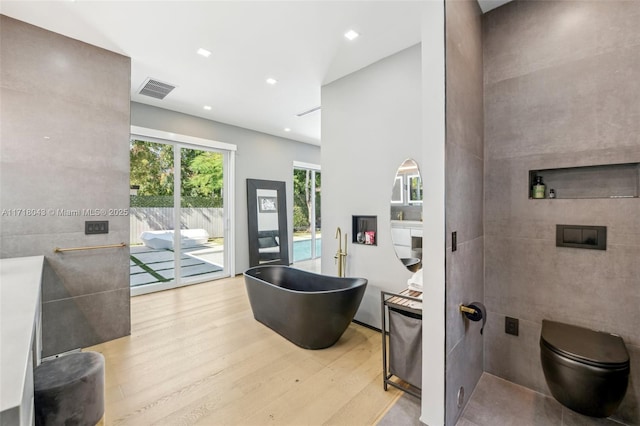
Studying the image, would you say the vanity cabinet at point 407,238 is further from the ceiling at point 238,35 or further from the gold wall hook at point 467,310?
the ceiling at point 238,35

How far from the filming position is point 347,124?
321 cm

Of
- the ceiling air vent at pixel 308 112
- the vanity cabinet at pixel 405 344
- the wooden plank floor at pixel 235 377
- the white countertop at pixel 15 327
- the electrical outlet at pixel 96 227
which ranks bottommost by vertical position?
the wooden plank floor at pixel 235 377

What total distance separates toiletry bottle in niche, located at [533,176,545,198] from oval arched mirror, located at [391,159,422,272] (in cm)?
86

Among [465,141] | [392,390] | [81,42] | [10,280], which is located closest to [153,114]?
[81,42]

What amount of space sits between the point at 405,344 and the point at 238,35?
2949 millimetres

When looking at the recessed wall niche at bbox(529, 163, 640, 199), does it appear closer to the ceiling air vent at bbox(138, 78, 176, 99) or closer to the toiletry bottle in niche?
the toiletry bottle in niche

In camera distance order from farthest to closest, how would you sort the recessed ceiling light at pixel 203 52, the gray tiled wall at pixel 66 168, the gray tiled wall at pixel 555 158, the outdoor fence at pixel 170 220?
the outdoor fence at pixel 170 220
the recessed ceiling light at pixel 203 52
the gray tiled wall at pixel 66 168
the gray tiled wall at pixel 555 158

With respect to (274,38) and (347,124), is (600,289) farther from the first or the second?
(274,38)

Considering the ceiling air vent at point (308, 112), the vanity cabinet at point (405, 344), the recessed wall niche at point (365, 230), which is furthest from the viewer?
the ceiling air vent at point (308, 112)

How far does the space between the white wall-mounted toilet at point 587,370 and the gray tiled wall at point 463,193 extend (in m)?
0.46

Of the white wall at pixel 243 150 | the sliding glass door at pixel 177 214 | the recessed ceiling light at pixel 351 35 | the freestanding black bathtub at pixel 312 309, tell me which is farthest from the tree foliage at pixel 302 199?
the recessed ceiling light at pixel 351 35

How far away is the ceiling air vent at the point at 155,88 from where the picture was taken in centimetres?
338

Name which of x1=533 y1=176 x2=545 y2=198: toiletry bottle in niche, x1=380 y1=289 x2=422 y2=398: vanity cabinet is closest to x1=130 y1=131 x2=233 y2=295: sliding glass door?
x1=380 y1=289 x2=422 y2=398: vanity cabinet

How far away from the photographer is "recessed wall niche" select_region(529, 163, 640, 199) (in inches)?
67.2
